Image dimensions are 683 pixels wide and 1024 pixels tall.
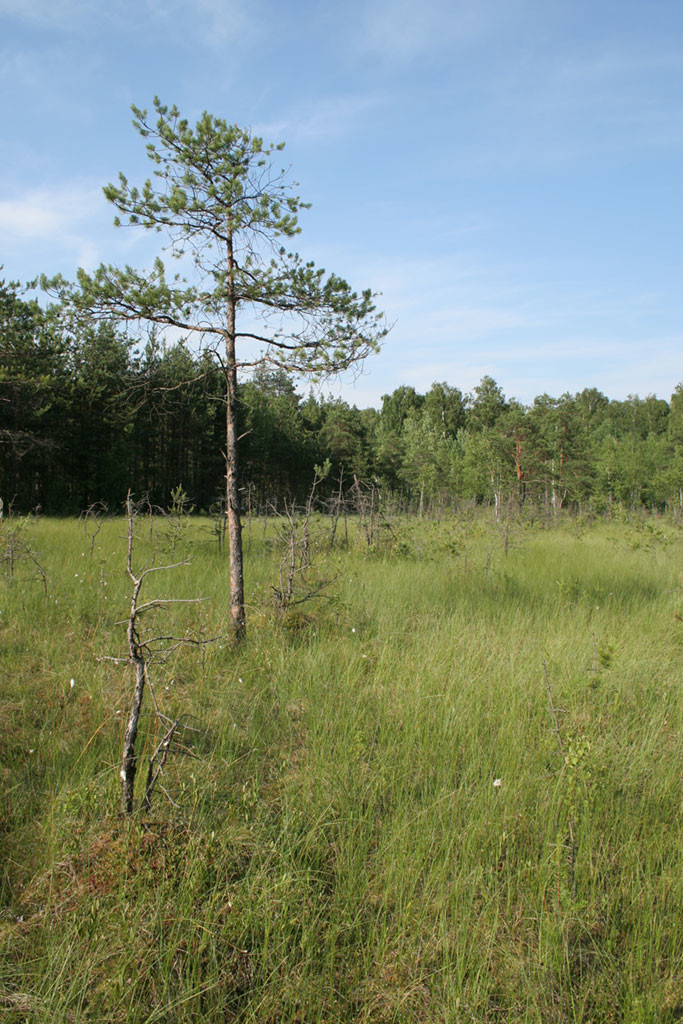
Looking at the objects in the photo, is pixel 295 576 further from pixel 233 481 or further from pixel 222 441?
pixel 222 441

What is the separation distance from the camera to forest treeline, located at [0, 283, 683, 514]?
230 inches

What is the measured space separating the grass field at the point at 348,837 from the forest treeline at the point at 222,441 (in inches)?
102

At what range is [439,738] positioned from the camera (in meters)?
3.51

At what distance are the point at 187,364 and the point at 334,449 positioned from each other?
44.1 m

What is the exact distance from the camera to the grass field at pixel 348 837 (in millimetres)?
1968

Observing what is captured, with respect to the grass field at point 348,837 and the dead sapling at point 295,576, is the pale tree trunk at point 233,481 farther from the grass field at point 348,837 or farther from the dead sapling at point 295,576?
the dead sapling at point 295,576

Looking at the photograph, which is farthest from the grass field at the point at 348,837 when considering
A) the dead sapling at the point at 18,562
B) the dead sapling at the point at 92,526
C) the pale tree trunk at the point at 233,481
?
the dead sapling at the point at 92,526

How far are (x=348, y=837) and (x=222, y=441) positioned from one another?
33.4 meters

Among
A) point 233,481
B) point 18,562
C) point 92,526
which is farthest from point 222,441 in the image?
point 233,481

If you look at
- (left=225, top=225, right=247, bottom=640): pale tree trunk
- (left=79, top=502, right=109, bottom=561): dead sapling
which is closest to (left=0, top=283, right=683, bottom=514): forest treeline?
(left=225, top=225, right=247, bottom=640): pale tree trunk

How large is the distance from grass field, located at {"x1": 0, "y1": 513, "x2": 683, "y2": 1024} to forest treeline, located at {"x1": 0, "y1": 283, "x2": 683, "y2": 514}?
2.58 metres

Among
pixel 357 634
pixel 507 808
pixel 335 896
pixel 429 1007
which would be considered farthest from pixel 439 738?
pixel 357 634

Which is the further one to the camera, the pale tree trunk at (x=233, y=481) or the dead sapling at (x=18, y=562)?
the dead sapling at (x=18, y=562)

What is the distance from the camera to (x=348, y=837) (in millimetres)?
2658
